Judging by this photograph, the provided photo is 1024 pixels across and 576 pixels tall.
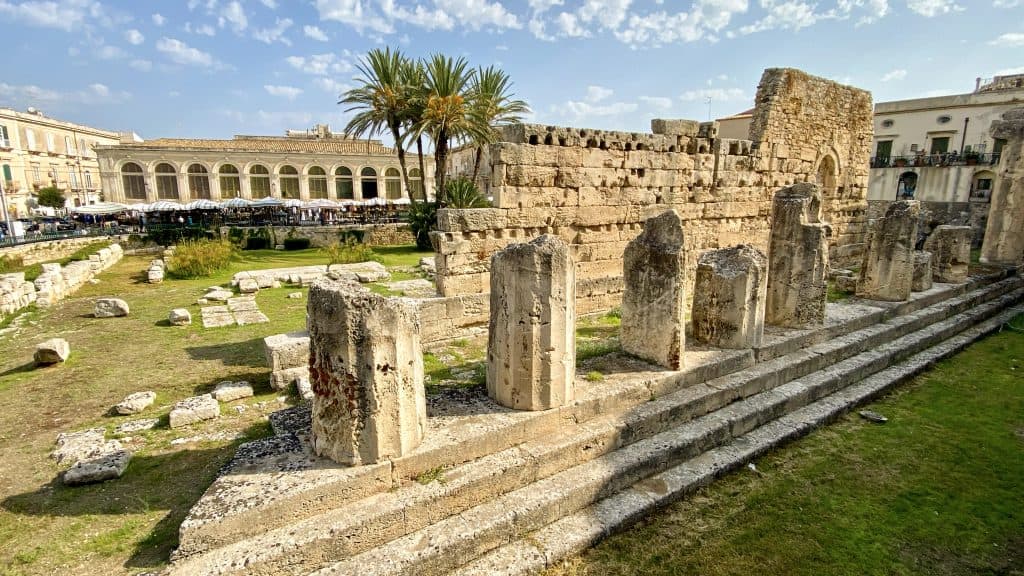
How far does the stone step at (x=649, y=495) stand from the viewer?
342cm

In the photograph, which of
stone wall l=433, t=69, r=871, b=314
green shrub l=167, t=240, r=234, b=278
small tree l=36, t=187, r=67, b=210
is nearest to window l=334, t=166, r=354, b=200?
small tree l=36, t=187, r=67, b=210

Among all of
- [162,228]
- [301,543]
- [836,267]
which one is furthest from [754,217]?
[162,228]

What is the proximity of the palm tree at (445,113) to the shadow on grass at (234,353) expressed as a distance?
37.2ft

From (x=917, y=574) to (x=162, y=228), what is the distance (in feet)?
90.1

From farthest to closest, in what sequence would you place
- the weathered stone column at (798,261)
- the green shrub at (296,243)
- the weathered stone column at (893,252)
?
the green shrub at (296,243) < the weathered stone column at (893,252) < the weathered stone column at (798,261)

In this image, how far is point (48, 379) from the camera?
260 inches

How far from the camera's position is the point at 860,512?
4004mm

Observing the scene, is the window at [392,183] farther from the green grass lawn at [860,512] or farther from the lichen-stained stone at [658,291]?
the green grass lawn at [860,512]

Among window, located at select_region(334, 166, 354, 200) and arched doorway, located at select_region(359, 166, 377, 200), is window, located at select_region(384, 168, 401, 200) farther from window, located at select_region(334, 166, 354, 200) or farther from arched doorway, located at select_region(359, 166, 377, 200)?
window, located at select_region(334, 166, 354, 200)

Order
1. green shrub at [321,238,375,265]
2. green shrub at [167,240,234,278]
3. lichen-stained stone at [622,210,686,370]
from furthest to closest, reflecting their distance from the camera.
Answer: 1. green shrub at [321,238,375,265]
2. green shrub at [167,240,234,278]
3. lichen-stained stone at [622,210,686,370]

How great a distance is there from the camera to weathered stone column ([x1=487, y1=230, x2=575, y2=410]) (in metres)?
4.16

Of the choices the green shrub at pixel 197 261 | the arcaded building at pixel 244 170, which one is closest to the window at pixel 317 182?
the arcaded building at pixel 244 170

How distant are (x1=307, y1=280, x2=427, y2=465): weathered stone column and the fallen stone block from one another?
2.58 m

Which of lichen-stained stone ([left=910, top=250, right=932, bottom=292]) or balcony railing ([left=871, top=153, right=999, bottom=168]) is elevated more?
balcony railing ([left=871, top=153, right=999, bottom=168])
